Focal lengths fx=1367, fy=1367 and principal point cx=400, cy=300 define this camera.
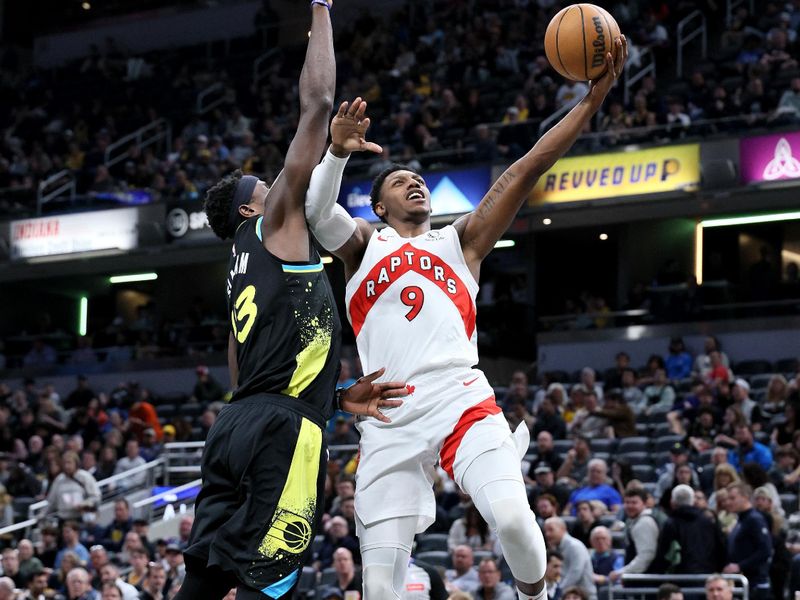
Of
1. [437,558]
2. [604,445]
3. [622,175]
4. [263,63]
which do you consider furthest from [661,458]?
[263,63]

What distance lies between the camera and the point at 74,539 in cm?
1603

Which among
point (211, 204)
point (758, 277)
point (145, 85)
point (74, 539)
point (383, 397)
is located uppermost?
point (145, 85)

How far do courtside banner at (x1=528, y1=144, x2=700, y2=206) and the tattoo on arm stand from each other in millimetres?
14954

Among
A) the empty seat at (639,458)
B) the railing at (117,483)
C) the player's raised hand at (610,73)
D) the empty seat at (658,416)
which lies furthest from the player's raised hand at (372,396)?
the railing at (117,483)

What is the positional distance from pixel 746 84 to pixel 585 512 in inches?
424

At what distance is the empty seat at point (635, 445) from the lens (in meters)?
16.0

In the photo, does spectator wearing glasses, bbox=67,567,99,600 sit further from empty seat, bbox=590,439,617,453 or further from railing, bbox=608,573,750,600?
empty seat, bbox=590,439,617,453

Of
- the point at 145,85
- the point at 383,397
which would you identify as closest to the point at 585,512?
the point at 383,397

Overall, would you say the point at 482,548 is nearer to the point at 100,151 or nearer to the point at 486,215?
the point at 486,215

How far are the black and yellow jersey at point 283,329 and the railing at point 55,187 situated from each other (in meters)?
22.5

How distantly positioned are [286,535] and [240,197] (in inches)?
57.8

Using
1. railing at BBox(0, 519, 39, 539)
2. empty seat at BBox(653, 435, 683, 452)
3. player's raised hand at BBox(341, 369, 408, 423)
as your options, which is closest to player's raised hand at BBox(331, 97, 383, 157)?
player's raised hand at BBox(341, 369, 408, 423)

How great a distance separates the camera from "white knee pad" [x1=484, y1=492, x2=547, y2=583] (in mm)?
5703

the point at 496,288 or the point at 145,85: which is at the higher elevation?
the point at 145,85
